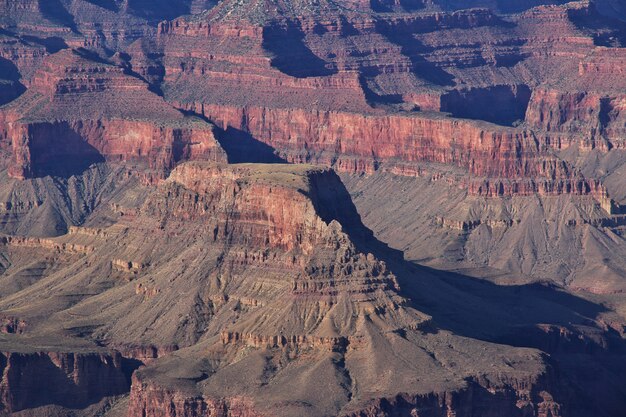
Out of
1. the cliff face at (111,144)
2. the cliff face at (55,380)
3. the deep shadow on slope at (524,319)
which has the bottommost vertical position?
the cliff face at (55,380)

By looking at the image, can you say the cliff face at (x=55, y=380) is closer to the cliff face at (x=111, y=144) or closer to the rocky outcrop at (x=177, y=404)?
the rocky outcrop at (x=177, y=404)

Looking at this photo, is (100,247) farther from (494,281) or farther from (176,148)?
(176,148)

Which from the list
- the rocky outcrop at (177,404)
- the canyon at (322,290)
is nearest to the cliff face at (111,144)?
the canyon at (322,290)

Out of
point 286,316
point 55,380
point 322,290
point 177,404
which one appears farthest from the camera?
point 55,380

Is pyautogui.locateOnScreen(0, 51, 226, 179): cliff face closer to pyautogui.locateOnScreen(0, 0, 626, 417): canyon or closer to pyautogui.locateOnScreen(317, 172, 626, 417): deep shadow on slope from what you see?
pyautogui.locateOnScreen(0, 0, 626, 417): canyon

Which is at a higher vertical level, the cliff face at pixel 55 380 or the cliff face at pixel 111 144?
the cliff face at pixel 111 144

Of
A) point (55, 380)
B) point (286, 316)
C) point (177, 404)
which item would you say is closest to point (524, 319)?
point (286, 316)

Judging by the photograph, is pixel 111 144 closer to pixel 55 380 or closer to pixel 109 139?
pixel 109 139

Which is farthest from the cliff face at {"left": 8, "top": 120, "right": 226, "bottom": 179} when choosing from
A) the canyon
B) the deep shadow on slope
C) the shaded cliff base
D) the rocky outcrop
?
the rocky outcrop
